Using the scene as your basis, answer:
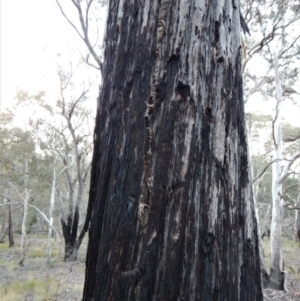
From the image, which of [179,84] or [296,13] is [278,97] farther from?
[179,84]

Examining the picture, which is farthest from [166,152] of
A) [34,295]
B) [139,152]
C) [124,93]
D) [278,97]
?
[278,97]

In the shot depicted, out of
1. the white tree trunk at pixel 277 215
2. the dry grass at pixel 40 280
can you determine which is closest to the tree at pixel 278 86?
the white tree trunk at pixel 277 215

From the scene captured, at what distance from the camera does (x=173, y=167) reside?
2.29 ft

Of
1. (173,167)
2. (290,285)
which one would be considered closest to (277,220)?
(290,285)

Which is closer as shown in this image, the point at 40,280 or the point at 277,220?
the point at 277,220

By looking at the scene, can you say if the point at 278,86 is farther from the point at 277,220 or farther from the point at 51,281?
the point at 51,281

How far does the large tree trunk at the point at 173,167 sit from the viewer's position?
2.19ft

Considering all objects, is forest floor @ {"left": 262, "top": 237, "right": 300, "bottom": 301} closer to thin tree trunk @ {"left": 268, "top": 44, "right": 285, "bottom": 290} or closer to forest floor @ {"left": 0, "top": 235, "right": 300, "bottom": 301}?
forest floor @ {"left": 0, "top": 235, "right": 300, "bottom": 301}

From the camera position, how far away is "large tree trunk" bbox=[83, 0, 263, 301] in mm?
668

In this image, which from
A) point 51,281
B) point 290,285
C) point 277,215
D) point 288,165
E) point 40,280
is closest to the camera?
point 288,165

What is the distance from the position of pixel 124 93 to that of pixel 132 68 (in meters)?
0.06

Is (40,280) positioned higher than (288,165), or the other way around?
(288,165)

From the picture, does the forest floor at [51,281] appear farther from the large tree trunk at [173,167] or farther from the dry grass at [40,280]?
the large tree trunk at [173,167]

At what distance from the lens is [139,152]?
721mm
